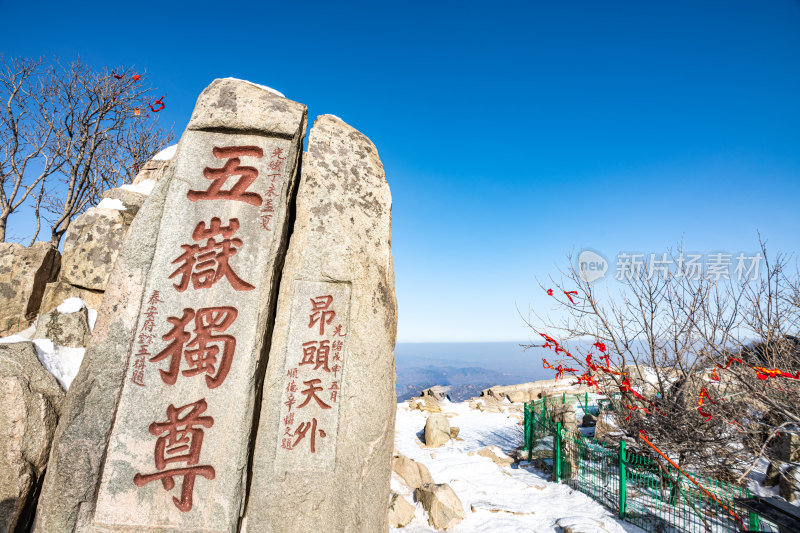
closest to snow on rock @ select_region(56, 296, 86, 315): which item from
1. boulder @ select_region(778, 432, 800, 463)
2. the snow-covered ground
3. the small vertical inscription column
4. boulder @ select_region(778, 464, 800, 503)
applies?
the small vertical inscription column

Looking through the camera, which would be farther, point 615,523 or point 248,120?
point 615,523

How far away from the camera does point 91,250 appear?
643cm

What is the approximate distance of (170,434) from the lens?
3.30 metres

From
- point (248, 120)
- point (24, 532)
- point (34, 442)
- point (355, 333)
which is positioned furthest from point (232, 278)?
point (24, 532)

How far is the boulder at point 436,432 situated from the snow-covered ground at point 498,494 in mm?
174

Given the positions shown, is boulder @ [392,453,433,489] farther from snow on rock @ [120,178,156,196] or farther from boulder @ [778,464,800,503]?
snow on rock @ [120,178,156,196]

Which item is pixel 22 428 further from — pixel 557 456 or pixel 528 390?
pixel 528 390

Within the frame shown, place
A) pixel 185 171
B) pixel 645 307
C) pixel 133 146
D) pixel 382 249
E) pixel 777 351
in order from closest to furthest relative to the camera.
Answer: pixel 185 171 → pixel 382 249 → pixel 777 351 → pixel 645 307 → pixel 133 146

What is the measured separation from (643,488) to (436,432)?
4319 mm

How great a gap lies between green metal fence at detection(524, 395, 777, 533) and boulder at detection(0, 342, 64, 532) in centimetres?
704

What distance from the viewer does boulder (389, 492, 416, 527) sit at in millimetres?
5477

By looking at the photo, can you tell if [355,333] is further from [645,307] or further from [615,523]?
[645,307]

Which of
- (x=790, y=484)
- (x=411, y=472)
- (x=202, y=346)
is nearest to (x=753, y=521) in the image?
(x=790, y=484)

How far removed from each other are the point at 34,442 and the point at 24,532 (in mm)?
801
